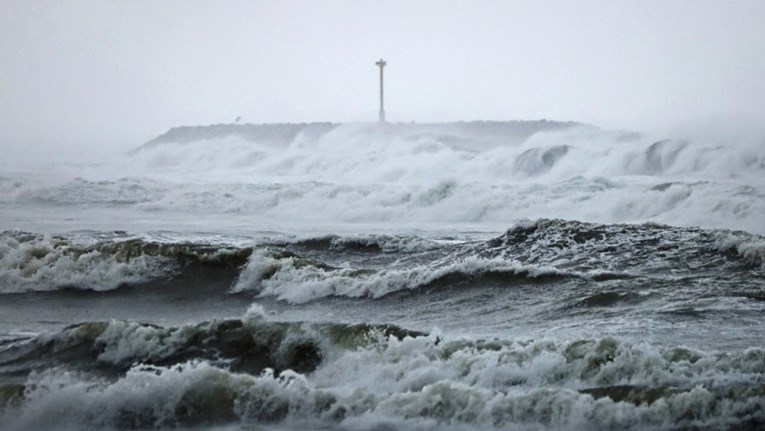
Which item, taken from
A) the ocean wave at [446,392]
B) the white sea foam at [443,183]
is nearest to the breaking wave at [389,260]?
the ocean wave at [446,392]

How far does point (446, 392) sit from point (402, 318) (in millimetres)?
3114

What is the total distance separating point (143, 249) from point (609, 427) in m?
8.51

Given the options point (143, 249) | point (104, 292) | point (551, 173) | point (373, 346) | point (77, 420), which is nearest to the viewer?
point (77, 420)

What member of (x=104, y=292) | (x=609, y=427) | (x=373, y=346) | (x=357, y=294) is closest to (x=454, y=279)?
(x=357, y=294)

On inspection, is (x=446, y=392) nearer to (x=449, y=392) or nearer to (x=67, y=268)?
(x=449, y=392)

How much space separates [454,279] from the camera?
1026 centimetres

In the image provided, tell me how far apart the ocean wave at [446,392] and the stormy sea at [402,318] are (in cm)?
1

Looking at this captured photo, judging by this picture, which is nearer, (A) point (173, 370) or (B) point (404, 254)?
(A) point (173, 370)

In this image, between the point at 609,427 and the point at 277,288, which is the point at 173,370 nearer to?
the point at 609,427

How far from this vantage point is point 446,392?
574cm

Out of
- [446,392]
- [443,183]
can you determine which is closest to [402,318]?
[446,392]

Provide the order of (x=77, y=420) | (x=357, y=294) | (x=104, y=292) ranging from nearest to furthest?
(x=77, y=420) < (x=357, y=294) < (x=104, y=292)

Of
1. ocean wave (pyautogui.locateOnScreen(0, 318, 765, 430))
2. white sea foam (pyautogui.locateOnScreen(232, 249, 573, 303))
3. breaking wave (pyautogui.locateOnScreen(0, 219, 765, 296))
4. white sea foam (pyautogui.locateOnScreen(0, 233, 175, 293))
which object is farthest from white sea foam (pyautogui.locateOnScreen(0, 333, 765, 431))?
white sea foam (pyautogui.locateOnScreen(0, 233, 175, 293))

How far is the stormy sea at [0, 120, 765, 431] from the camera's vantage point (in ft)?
18.7
